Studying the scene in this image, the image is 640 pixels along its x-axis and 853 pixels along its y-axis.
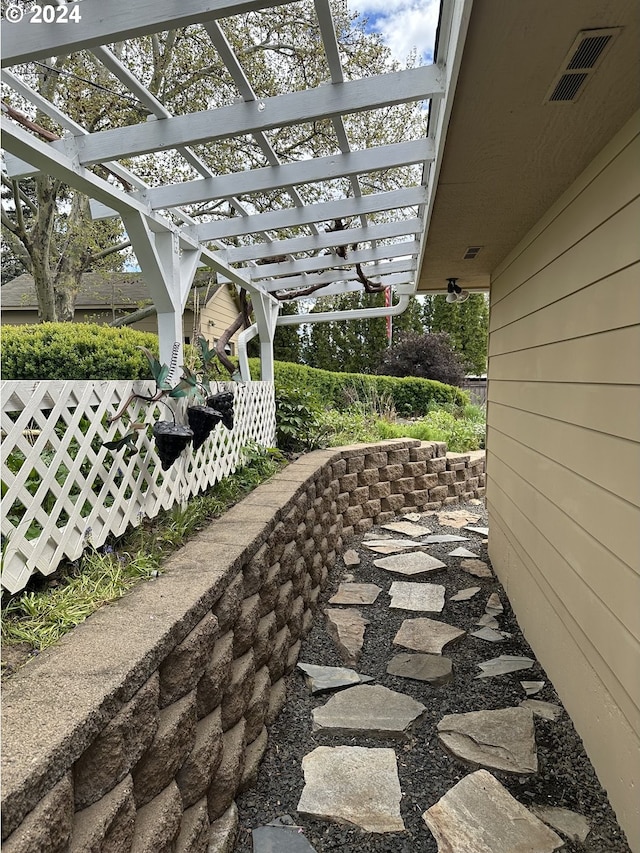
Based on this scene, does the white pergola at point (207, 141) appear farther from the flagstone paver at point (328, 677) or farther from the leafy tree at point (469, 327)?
the leafy tree at point (469, 327)

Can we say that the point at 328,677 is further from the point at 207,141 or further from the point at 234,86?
the point at 234,86

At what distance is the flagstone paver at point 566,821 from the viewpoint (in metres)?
1.80

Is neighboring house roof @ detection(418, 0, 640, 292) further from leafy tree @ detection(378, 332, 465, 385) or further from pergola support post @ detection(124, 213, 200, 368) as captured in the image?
leafy tree @ detection(378, 332, 465, 385)

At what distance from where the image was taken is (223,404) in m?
3.23

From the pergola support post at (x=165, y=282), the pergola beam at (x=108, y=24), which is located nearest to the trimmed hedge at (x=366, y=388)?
the pergola support post at (x=165, y=282)

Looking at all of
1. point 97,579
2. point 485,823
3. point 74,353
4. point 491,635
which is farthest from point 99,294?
point 485,823

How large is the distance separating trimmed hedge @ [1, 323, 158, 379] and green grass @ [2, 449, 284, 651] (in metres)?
3.22

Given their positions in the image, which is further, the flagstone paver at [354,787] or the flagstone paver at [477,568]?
the flagstone paver at [477,568]

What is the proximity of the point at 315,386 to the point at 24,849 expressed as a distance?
893cm

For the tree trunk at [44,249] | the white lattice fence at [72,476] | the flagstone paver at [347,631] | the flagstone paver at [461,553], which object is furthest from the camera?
the tree trunk at [44,249]

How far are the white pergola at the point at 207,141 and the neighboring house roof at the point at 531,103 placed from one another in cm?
7

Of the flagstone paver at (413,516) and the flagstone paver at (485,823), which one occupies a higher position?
the flagstone paver at (485,823)

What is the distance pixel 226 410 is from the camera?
3.26 metres

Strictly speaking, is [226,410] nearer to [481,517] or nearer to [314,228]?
[314,228]
